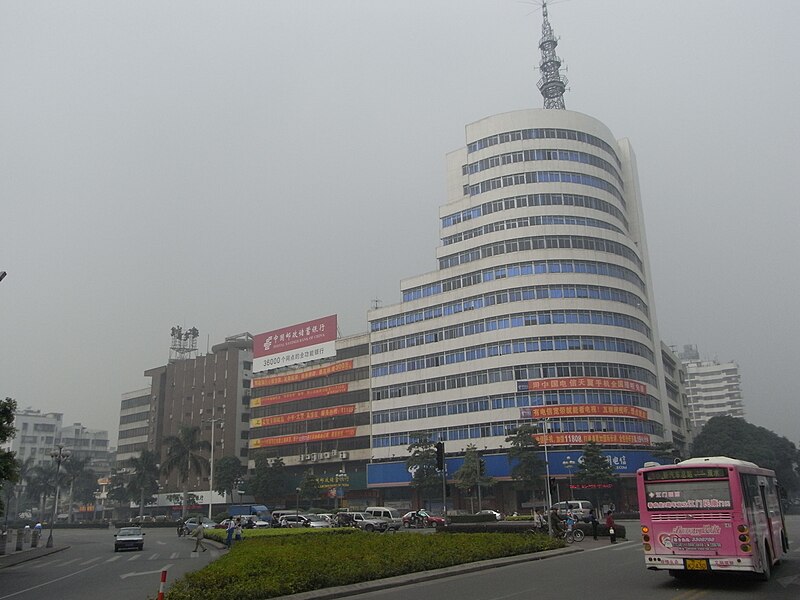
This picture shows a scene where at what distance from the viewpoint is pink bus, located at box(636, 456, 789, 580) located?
1469 cm

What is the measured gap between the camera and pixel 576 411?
68.0 meters

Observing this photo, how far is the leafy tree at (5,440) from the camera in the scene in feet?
85.4

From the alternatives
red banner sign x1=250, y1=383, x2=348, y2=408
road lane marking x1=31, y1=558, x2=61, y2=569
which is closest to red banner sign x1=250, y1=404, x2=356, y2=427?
red banner sign x1=250, y1=383, x2=348, y2=408

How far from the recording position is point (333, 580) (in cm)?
1591

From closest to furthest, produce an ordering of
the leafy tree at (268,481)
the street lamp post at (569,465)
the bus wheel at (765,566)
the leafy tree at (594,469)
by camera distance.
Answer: the bus wheel at (765,566), the leafy tree at (594,469), the street lamp post at (569,465), the leafy tree at (268,481)

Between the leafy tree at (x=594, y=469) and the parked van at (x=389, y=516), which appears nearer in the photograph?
the parked van at (x=389, y=516)

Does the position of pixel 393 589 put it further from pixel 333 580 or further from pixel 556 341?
pixel 556 341

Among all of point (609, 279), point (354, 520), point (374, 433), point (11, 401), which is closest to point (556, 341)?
point (609, 279)

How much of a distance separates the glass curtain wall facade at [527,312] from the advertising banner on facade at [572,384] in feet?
0.38

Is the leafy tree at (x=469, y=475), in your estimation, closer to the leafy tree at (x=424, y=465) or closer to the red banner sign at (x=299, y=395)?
the leafy tree at (x=424, y=465)

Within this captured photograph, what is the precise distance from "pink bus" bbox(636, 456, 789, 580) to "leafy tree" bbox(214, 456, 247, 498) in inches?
3346

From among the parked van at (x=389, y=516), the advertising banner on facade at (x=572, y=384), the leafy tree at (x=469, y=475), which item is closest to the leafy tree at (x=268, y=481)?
the leafy tree at (x=469, y=475)

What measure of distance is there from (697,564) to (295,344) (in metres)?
84.7

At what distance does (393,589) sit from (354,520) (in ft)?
112
